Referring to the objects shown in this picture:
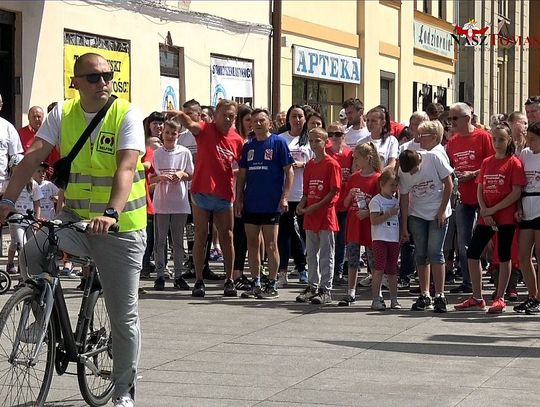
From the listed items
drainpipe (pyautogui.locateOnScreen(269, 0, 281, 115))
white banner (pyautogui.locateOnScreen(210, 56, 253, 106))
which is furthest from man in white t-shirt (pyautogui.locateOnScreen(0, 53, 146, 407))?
drainpipe (pyautogui.locateOnScreen(269, 0, 281, 115))

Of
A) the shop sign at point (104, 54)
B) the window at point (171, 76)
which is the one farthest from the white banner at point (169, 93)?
the shop sign at point (104, 54)

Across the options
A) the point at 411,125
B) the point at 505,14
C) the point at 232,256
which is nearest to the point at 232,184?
the point at 232,256

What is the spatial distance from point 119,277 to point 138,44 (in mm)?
14374

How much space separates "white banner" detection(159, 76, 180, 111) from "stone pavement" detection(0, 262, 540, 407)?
961 centimetres

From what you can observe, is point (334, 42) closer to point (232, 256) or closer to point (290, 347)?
point (232, 256)

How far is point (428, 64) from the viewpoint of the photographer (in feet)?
115

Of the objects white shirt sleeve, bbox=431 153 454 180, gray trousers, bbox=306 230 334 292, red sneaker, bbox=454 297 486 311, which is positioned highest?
white shirt sleeve, bbox=431 153 454 180

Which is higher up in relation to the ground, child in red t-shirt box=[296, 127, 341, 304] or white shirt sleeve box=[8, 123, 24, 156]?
white shirt sleeve box=[8, 123, 24, 156]

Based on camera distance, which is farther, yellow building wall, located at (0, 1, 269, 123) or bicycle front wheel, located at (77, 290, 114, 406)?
yellow building wall, located at (0, 1, 269, 123)

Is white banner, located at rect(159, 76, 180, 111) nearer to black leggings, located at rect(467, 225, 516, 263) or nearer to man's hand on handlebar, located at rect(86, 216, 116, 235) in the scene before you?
black leggings, located at rect(467, 225, 516, 263)

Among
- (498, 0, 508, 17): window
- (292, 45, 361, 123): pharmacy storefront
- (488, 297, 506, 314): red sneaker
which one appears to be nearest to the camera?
(488, 297, 506, 314): red sneaker

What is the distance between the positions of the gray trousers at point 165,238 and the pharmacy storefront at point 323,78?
12.7m

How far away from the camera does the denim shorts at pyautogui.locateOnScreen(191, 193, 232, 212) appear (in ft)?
41.1

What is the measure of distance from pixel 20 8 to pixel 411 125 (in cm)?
641
